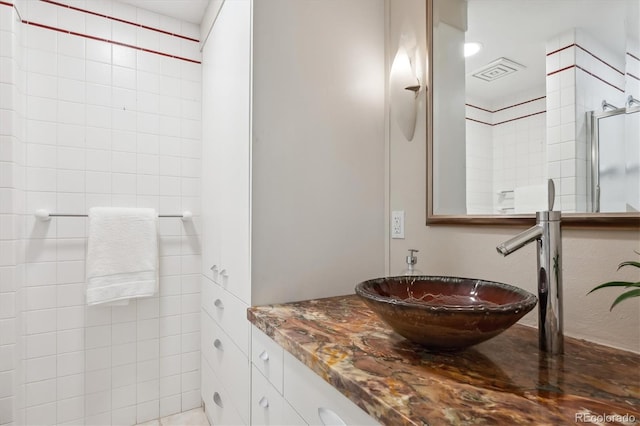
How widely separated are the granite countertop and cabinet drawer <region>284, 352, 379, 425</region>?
50 mm

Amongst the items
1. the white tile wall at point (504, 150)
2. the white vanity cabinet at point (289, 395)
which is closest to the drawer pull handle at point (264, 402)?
the white vanity cabinet at point (289, 395)

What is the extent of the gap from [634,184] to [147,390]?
223cm

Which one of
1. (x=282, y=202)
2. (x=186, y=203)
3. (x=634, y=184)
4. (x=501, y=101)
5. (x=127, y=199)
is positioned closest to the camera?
(x=634, y=184)

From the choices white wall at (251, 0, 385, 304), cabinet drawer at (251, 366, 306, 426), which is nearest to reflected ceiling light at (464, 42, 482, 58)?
white wall at (251, 0, 385, 304)

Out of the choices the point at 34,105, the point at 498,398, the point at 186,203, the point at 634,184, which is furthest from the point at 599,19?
the point at 34,105

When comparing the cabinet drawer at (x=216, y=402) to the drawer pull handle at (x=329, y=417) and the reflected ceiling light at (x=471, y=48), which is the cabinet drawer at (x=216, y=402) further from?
the reflected ceiling light at (x=471, y=48)

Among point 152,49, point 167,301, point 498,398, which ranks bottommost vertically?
point 167,301

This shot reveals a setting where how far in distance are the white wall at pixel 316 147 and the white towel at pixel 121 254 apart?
0.95 metres

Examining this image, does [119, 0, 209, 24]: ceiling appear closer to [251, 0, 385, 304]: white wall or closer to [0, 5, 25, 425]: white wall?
[0, 5, 25, 425]: white wall

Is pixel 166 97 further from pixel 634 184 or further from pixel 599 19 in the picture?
pixel 634 184

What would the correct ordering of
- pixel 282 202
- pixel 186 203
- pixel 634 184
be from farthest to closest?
1. pixel 186 203
2. pixel 282 202
3. pixel 634 184

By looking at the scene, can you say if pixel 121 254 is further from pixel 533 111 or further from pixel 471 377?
pixel 533 111

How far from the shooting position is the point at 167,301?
192cm

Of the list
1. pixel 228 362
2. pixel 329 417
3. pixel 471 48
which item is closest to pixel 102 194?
pixel 228 362
